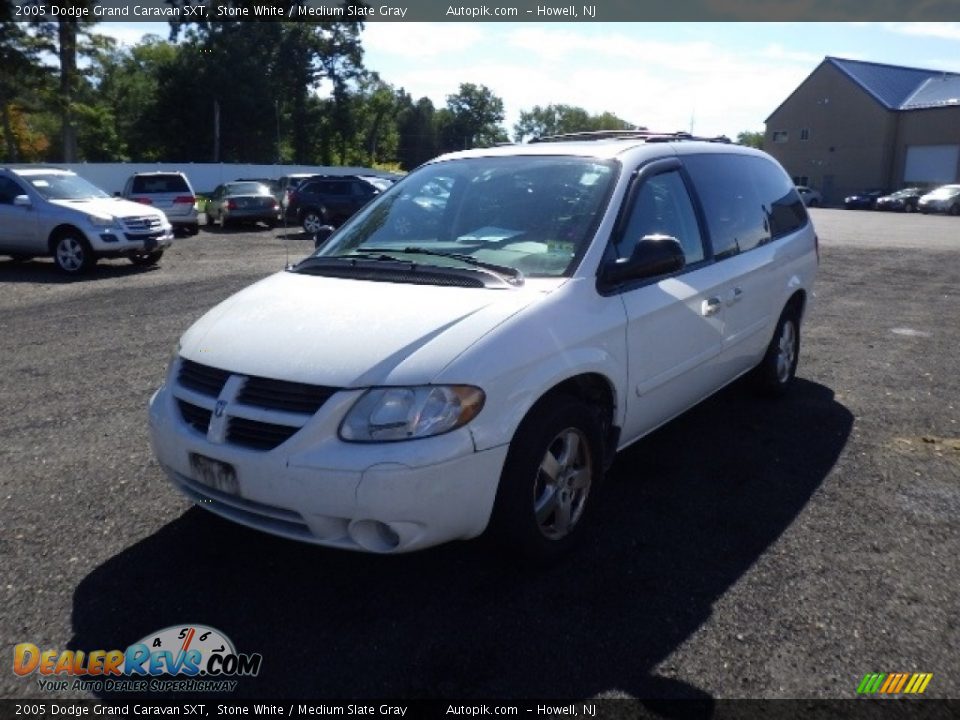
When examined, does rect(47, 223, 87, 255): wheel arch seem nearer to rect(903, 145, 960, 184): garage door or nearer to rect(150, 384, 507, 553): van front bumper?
rect(150, 384, 507, 553): van front bumper

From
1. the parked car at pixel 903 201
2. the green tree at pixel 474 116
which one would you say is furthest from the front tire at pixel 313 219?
the green tree at pixel 474 116

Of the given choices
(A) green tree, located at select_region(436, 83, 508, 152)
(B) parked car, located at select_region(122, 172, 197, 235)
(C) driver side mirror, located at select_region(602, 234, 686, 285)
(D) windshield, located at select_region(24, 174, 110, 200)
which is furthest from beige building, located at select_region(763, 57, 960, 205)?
(C) driver side mirror, located at select_region(602, 234, 686, 285)

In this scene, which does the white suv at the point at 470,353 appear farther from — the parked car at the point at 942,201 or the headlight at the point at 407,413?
the parked car at the point at 942,201

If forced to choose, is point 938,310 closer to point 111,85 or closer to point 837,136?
point 837,136

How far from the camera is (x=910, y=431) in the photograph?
5.40 meters

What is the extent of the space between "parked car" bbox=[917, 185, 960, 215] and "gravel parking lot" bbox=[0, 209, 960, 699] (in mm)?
44750

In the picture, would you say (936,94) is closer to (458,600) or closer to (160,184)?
(160,184)

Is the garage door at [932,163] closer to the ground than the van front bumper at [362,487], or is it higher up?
higher up

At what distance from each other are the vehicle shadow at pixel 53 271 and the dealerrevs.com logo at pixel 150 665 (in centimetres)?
1114

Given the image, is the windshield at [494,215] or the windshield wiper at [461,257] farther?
the windshield at [494,215]

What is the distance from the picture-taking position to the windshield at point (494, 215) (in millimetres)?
3893

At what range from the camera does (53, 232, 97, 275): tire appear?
13.4 m

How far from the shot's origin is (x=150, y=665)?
2.90 m

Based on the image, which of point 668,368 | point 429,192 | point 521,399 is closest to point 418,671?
point 521,399
